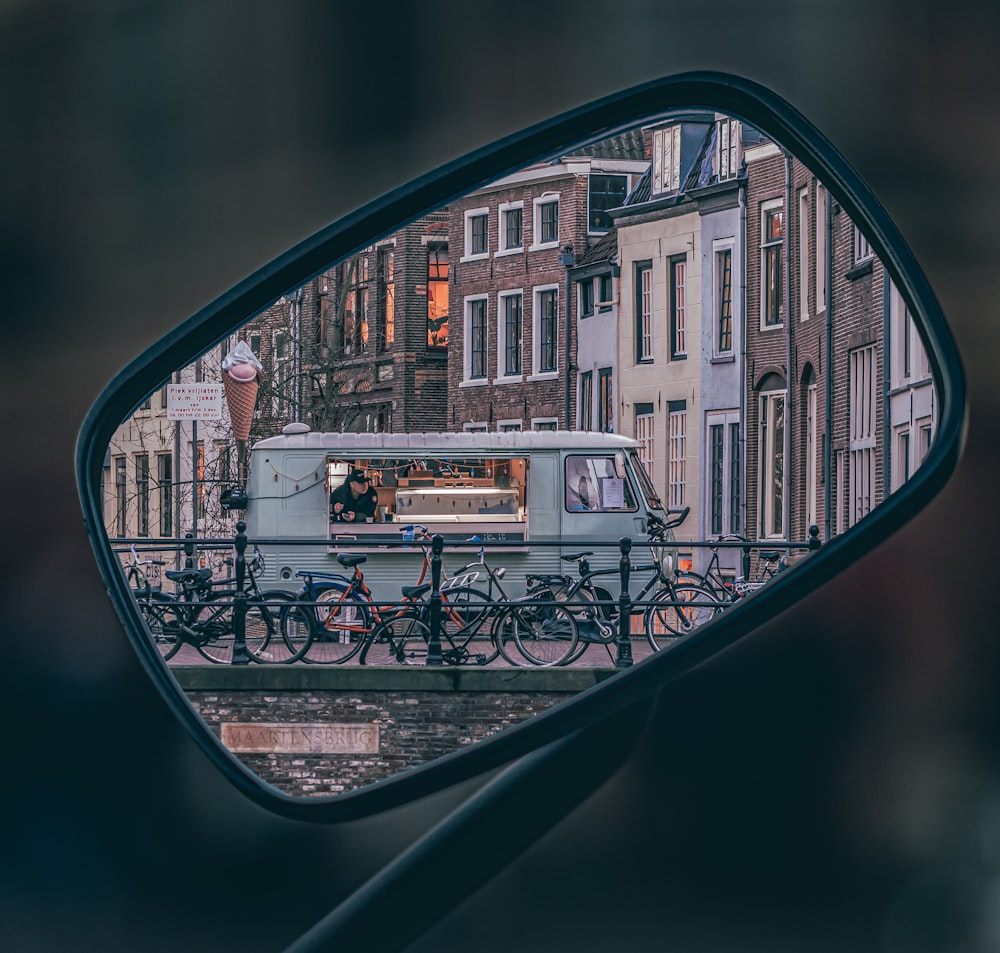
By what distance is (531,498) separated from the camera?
9.36 meters

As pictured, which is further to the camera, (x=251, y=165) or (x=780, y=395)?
(x=780, y=395)

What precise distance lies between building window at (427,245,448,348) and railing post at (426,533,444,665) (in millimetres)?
957

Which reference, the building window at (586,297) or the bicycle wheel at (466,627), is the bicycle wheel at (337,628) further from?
the building window at (586,297)

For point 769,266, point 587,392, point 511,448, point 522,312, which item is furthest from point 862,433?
point 511,448

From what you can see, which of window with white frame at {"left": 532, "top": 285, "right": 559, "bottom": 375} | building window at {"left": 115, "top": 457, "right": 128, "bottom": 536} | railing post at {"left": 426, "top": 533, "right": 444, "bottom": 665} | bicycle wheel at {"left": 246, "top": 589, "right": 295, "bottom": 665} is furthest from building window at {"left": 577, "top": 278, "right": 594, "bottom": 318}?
building window at {"left": 115, "top": 457, "right": 128, "bottom": 536}

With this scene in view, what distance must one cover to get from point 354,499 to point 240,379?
797 centimetres

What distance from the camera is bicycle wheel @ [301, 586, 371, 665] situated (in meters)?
6.66

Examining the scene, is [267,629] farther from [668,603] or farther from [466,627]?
[668,603]

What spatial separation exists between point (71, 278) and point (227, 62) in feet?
1.16

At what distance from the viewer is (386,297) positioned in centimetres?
342

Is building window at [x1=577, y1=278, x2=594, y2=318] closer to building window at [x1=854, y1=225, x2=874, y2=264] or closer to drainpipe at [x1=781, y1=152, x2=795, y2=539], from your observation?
drainpipe at [x1=781, y1=152, x2=795, y2=539]

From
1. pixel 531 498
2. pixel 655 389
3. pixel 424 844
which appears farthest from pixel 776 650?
pixel 531 498

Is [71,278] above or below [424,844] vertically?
above

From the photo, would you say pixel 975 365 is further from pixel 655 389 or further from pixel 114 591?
pixel 655 389
